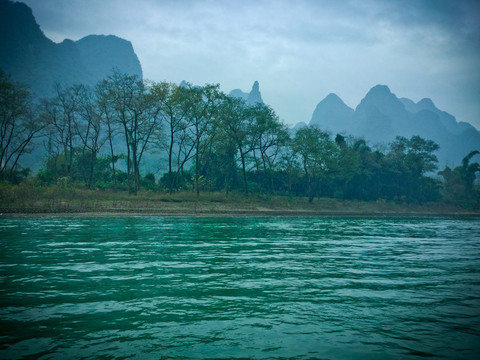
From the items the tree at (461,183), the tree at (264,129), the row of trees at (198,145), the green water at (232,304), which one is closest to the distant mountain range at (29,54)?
the row of trees at (198,145)

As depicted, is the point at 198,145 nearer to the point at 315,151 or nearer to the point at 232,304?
the point at 315,151

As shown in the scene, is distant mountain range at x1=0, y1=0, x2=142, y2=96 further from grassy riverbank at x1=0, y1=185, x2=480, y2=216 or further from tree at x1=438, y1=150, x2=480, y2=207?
tree at x1=438, y1=150, x2=480, y2=207

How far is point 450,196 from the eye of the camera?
71625 mm

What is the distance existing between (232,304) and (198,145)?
148ft

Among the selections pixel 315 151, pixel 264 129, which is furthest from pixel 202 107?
pixel 315 151

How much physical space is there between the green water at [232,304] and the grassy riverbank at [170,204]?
18855 millimetres

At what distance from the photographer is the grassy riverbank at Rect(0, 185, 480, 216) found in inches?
1190

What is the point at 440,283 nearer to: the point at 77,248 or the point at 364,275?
the point at 364,275

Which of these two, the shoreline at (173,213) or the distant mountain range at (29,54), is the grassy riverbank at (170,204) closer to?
the shoreline at (173,213)

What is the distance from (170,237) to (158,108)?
108ft

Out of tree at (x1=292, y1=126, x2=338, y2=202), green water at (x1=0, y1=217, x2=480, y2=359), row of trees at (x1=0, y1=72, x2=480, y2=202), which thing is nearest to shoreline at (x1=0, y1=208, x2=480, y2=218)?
row of trees at (x1=0, y1=72, x2=480, y2=202)

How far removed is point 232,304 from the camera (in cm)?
730

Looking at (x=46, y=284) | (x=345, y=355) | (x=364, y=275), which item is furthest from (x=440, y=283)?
(x=46, y=284)

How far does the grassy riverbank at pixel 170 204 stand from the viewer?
99.1 ft
